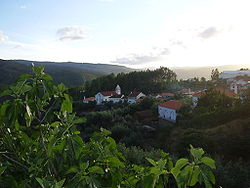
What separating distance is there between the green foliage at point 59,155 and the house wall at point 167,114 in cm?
2703

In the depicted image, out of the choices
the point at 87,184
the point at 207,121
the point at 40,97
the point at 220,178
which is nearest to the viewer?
the point at 87,184

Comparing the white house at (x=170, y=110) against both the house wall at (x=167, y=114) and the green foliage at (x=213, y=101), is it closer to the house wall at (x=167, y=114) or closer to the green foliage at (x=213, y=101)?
the house wall at (x=167, y=114)

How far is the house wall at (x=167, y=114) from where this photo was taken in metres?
28.3

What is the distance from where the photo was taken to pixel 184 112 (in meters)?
27.0

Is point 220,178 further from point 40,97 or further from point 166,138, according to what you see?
point 166,138

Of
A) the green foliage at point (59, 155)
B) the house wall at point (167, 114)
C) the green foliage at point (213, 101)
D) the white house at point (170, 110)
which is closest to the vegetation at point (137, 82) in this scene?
the house wall at point (167, 114)

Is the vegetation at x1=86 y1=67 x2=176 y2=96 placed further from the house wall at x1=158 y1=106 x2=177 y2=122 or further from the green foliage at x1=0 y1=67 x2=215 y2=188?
the green foliage at x1=0 y1=67 x2=215 y2=188

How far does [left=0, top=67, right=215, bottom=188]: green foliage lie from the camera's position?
149 centimetres

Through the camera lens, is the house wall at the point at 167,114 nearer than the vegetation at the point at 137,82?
Yes

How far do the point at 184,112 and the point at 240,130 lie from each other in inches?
394

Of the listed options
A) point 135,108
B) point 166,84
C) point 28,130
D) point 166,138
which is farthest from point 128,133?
point 166,84

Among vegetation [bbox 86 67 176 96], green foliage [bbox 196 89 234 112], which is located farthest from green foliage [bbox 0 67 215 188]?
vegetation [bbox 86 67 176 96]

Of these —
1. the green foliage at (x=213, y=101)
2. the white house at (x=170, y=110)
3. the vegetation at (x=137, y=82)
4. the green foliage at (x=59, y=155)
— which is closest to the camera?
the green foliage at (x=59, y=155)

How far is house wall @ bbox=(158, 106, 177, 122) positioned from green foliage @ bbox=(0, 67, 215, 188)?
2703 centimetres
